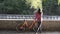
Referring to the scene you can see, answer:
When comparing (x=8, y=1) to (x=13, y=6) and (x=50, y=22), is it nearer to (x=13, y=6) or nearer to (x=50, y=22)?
(x=13, y=6)

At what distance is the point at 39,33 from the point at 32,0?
4.98 metres

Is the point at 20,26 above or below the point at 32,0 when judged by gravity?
below

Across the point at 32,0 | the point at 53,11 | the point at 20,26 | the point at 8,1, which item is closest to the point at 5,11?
the point at 8,1

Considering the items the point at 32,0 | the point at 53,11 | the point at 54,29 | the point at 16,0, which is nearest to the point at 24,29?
the point at 54,29

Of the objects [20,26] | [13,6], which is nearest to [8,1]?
[13,6]

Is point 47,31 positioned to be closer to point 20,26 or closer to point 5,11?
point 20,26

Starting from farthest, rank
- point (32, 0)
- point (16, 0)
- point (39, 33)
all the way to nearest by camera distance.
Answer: point (16, 0) < point (32, 0) < point (39, 33)

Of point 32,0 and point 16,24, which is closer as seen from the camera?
point 16,24

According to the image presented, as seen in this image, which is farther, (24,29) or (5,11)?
(5,11)

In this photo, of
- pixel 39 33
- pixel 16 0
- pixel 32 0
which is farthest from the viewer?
pixel 16 0

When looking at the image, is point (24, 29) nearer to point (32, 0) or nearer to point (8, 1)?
point (32, 0)

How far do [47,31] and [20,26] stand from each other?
1458 mm

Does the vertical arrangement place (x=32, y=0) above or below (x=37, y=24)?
above

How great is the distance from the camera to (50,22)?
31.0 feet
